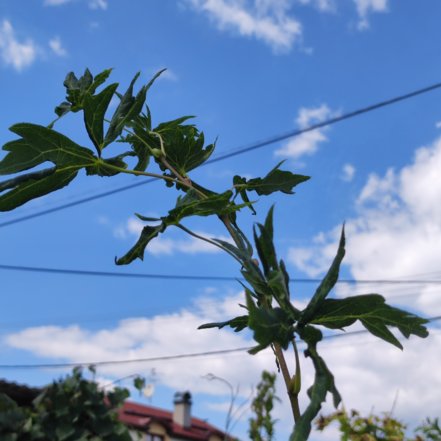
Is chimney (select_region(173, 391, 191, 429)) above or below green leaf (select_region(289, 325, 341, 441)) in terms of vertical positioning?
above

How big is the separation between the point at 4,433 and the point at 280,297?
12.5 feet

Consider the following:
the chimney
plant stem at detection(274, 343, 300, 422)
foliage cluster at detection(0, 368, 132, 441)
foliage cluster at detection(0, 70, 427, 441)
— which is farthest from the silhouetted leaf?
the chimney

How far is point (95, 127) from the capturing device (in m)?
0.71

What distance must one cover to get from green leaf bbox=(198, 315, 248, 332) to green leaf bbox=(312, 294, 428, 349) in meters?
0.12

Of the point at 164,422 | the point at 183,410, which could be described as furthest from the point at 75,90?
the point at 183,410

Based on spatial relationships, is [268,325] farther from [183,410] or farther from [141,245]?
[183,410]

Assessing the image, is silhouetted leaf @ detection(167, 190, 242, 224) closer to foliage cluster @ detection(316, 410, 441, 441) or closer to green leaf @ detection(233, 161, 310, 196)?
green leaf @ detection(233, 161, 310, 196)

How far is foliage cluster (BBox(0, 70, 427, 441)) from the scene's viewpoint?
0.53 m

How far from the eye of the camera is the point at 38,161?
0.69 metres

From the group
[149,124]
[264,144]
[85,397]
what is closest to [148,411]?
[264,144]

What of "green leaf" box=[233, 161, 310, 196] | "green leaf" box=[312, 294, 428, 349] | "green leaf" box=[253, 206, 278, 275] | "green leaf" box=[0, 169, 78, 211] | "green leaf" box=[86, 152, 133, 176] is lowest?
"green leaf" box=[312, 294, 428, 349]

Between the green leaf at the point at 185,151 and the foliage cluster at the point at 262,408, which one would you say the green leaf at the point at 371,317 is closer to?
the green leaf at the point at 185,151

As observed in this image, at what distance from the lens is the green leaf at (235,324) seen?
67 cm

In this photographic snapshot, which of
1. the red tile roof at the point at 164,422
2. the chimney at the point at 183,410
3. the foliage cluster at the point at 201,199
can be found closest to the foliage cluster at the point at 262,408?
the foliage cluster at the point at 201,199
